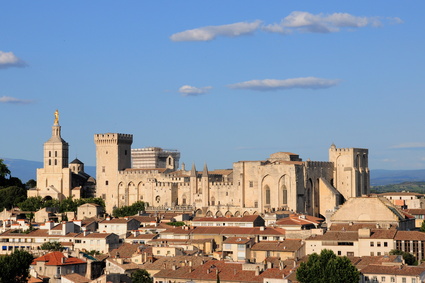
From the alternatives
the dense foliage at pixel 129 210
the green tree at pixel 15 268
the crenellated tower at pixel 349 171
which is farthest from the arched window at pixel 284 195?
the green tree at pixel 15 268

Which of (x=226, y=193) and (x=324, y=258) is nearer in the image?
(x=324, y=258)

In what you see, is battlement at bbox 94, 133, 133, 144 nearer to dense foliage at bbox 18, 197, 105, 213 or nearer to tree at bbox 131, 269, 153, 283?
dense foliage at bbox 18, 197, 105, 213

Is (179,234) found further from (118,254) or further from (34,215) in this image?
(34,215)

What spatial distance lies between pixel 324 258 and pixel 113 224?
3565 centimetres

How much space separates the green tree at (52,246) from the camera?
249 ft

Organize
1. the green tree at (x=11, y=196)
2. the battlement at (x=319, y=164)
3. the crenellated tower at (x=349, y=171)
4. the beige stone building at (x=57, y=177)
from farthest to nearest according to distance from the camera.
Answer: the beige stone building at (x=57, y=177) < the green tree at (x=11, y=196) < the crenellated tower at (x=349, y=171) < the battlement at (x=319, y=164)

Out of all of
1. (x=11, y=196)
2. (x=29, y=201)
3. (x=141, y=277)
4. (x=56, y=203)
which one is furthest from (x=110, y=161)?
(x=141, y=277)

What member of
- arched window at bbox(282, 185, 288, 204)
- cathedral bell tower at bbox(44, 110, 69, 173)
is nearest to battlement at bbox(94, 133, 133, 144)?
cathedral bell tower at bbox(44, 110, 69, 173)

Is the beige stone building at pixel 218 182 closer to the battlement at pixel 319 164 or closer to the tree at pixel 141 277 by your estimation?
the battlement at pixel 319 164

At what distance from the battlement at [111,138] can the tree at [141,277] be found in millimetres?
60538

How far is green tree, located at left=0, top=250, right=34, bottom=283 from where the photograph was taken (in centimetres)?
5819

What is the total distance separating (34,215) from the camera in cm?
10644

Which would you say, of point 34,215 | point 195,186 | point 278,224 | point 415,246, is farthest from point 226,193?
point 415,246

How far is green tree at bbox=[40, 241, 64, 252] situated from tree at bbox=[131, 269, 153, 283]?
14736 mm
